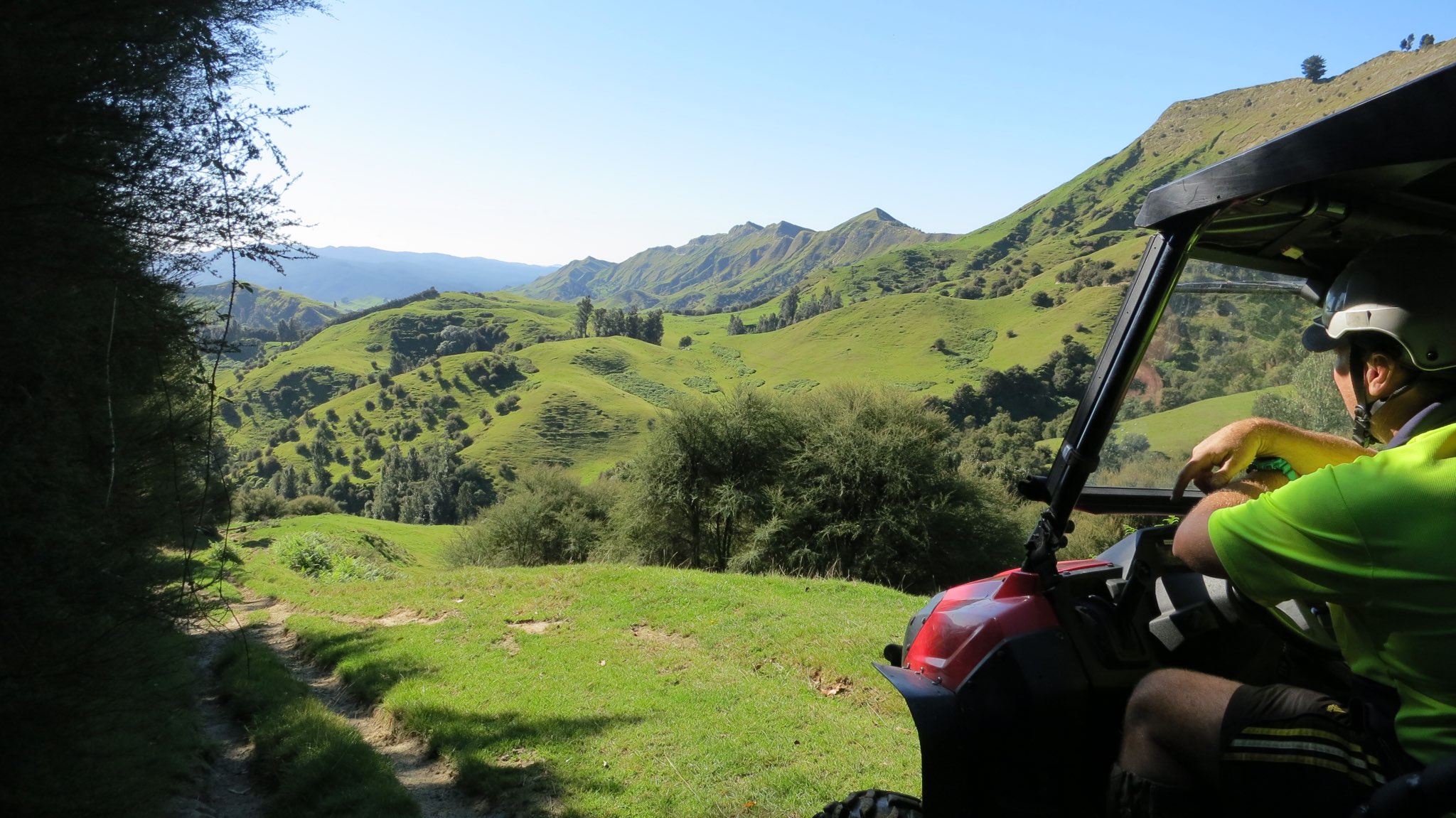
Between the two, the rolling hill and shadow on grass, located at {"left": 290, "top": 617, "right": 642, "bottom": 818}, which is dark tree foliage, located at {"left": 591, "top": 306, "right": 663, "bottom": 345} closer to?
the rolling hill

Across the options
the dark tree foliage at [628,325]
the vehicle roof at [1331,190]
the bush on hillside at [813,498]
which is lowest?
the bush on hillside at [813,498]

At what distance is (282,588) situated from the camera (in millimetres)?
18656

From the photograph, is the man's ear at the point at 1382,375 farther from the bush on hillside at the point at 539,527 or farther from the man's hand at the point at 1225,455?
the bush on hillside at the point at 539,527

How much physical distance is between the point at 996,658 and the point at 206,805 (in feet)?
21.5

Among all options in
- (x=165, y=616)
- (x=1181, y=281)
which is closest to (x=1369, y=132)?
(x=1181, y=281)

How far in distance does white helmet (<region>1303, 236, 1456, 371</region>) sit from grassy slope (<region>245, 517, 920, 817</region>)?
4565 mm

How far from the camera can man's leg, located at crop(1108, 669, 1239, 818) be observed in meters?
1.98

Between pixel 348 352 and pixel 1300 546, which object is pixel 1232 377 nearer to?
pixel 1300 546

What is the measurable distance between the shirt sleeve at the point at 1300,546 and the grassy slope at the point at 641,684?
4233 mm

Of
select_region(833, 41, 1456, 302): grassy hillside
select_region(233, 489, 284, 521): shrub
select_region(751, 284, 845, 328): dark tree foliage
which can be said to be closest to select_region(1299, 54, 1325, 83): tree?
select_region(833, 41, 1456, 302): grassy hillside

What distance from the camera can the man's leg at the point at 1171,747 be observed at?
1981 mm

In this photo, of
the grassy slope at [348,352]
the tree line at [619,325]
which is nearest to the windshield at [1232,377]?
the grassy slope at [348,352]

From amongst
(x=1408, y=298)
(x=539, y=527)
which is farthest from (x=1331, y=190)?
(x=539, y=527)

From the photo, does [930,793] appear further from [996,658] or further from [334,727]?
[334,727]
